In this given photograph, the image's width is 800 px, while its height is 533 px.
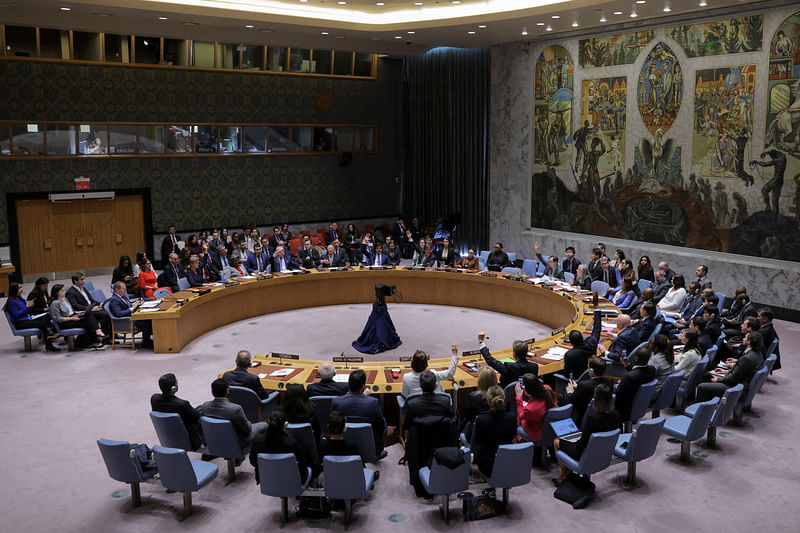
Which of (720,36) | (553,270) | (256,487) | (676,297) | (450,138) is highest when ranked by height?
(720,36)

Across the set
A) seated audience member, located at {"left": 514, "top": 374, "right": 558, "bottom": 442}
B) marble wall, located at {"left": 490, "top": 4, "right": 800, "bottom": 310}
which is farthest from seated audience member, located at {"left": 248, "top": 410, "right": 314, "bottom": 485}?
marble wall, located at {"left": 490, "top": 4, "right": 800, "bottom": 310}

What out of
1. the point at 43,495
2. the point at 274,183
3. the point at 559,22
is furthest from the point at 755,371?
the point at 274,183

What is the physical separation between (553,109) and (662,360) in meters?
9.81

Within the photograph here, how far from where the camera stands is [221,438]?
6.42m

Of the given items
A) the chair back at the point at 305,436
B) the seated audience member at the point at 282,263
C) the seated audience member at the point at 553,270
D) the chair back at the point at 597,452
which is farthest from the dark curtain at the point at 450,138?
the chair back at the point at 305,436

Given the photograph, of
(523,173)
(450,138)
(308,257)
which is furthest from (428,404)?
(450,138)

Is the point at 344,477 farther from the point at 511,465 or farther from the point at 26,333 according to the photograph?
the point at 26,333

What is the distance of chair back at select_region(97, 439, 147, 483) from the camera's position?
5914 millimetres

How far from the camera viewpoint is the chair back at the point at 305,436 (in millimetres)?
5953

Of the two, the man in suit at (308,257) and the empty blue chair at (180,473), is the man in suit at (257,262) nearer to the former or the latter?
the man in suit at (308,257)

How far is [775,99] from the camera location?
12312mm

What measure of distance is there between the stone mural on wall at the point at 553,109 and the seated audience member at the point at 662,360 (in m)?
9.01

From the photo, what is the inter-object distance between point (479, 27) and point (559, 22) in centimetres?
166

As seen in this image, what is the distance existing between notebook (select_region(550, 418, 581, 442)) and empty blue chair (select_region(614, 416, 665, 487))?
0.40m
